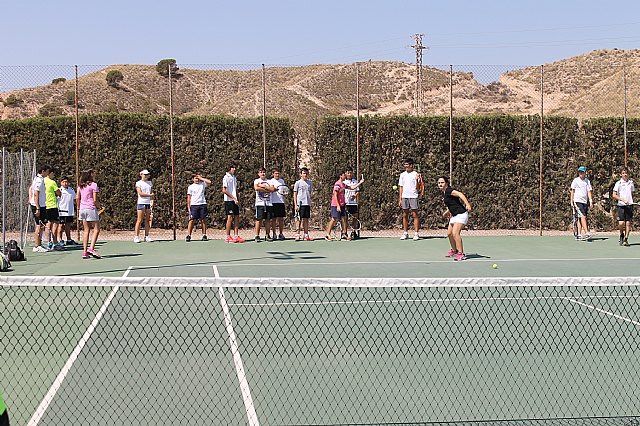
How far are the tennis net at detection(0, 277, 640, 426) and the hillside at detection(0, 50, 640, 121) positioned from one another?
39.5 m

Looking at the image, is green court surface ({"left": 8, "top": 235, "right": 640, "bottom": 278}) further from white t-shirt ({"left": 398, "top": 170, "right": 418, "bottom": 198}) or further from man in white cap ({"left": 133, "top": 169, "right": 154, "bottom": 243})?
white t-shirt ({"left": 398, "top": 170, "right": 418, "bottom": 198})

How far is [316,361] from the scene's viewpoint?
6.88 m

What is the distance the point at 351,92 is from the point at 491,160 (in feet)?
137

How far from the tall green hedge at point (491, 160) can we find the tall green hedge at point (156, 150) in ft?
Result: 5.19

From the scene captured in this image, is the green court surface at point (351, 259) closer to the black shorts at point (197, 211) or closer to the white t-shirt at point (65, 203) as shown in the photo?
the black shorts at point (197, 211)


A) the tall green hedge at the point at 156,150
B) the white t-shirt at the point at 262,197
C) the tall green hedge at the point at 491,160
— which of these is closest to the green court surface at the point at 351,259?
the white t-shirt at the point at 262,197

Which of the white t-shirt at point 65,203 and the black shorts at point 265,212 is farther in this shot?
the black shorts at point 265,212

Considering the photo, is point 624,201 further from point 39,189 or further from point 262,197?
point 39,189

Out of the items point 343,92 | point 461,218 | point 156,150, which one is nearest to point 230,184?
point 156,150

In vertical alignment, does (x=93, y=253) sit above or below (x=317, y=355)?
above

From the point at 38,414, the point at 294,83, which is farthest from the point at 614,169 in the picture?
the point at 294,83

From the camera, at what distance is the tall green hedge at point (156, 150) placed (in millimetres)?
20188

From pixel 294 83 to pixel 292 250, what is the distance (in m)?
48.5

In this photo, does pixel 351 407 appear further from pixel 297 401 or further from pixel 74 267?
pixel 74 267
